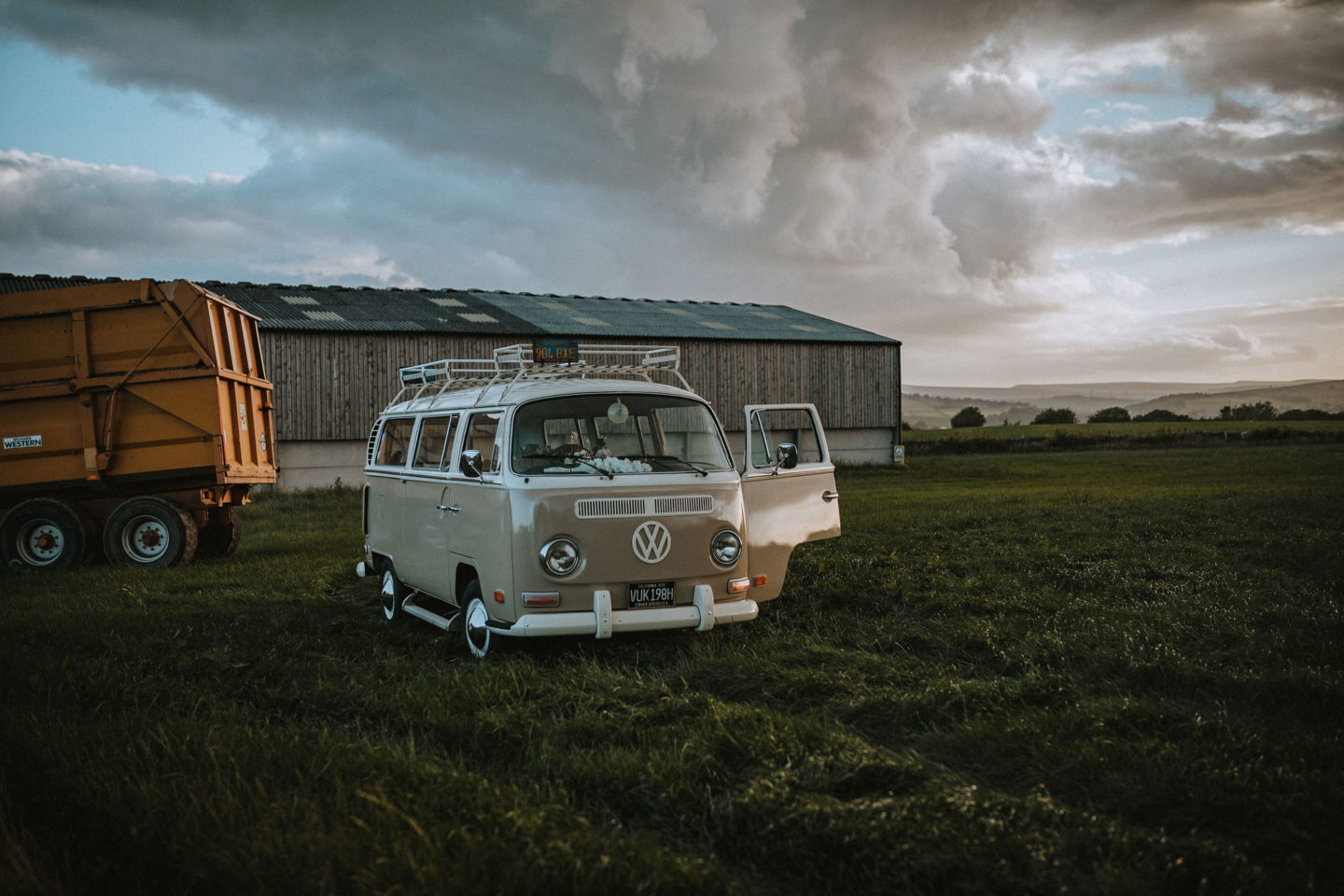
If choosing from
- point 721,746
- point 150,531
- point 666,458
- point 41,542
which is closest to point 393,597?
point 666,458

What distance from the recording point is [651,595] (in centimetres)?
703

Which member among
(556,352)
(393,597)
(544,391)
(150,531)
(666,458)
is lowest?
(393,597)

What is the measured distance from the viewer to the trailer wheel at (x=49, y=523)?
506 inches

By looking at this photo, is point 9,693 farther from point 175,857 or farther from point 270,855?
point 270,855

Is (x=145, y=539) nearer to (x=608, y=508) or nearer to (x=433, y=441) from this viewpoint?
(x=433, y=441)

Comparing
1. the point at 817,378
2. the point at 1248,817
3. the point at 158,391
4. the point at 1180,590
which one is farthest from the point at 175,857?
the point at 817,378

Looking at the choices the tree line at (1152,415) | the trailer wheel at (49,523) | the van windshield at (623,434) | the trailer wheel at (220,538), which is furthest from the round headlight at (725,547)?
the tree line at (1152,415)

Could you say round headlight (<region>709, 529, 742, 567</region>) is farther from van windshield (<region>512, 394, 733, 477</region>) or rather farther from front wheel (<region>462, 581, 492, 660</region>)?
front wheel (<region>462, 581, 492, 660</region>)

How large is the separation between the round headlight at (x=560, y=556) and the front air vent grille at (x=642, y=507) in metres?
0.23

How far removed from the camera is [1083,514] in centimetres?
1492

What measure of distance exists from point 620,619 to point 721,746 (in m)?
1.96

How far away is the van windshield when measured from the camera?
7.35 m

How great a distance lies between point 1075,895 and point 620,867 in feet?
5.52

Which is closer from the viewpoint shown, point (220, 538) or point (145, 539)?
point (145, 539)
